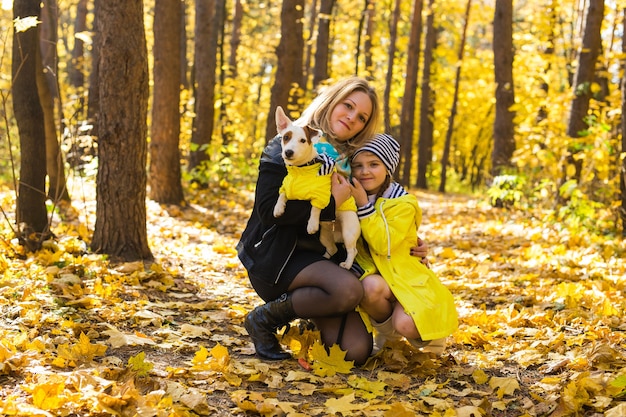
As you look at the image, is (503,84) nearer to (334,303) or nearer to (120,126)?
(120,126)

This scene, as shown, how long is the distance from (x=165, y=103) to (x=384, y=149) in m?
6.79

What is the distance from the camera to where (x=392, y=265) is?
152 inches

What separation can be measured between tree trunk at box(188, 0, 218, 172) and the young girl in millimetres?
8480

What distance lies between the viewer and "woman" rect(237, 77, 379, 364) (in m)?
Answer: 3.70

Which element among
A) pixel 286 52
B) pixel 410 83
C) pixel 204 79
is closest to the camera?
pixel 286 52

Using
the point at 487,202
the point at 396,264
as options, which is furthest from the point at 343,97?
the point at 487,202

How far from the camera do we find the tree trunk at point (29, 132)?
571 cm

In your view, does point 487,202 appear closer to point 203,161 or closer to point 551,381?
point 203,161

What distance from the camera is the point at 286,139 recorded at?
3.53 m

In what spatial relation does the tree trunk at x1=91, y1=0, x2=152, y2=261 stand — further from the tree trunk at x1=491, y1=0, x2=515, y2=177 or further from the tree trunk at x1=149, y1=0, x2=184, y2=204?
the tree trunk at x1=491, y1=0, x2=515, y2=177

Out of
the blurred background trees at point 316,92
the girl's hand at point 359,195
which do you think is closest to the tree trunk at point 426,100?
the blurred background trees at point 316,92

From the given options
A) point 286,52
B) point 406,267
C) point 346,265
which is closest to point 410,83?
point 286,52

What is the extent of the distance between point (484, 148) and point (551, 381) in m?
29.3

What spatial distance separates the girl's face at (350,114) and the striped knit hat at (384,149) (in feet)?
0.47
